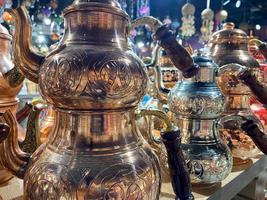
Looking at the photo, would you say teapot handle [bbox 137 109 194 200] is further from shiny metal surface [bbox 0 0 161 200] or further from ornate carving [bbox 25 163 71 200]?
ornate carving [bbox 25 163 71 200]

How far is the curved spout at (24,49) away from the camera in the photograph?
40 cm

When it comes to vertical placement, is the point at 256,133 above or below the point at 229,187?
above

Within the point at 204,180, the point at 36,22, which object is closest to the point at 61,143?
the point at 204,180

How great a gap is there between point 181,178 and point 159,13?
3649 mm

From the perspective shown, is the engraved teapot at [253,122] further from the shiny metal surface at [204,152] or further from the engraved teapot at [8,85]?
the engraved teapot at [8,85]

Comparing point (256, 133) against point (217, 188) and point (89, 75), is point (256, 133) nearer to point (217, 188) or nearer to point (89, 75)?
point (217, 188)

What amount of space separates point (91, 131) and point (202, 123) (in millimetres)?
294

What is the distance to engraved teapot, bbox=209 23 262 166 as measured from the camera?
0.74 meters

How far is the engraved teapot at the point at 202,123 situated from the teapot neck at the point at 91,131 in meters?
0.22

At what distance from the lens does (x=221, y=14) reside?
8.66 feet

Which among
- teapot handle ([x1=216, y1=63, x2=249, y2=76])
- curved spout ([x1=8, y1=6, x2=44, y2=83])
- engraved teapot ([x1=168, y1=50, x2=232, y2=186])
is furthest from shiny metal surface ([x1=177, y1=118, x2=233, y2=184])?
curved spout ([x1=8, y1=6, x2=44, y2=83])

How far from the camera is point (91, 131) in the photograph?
0.36 m

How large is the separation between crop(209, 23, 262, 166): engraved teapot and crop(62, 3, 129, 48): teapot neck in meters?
0.42

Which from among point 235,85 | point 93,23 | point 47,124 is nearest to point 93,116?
point 93,23
